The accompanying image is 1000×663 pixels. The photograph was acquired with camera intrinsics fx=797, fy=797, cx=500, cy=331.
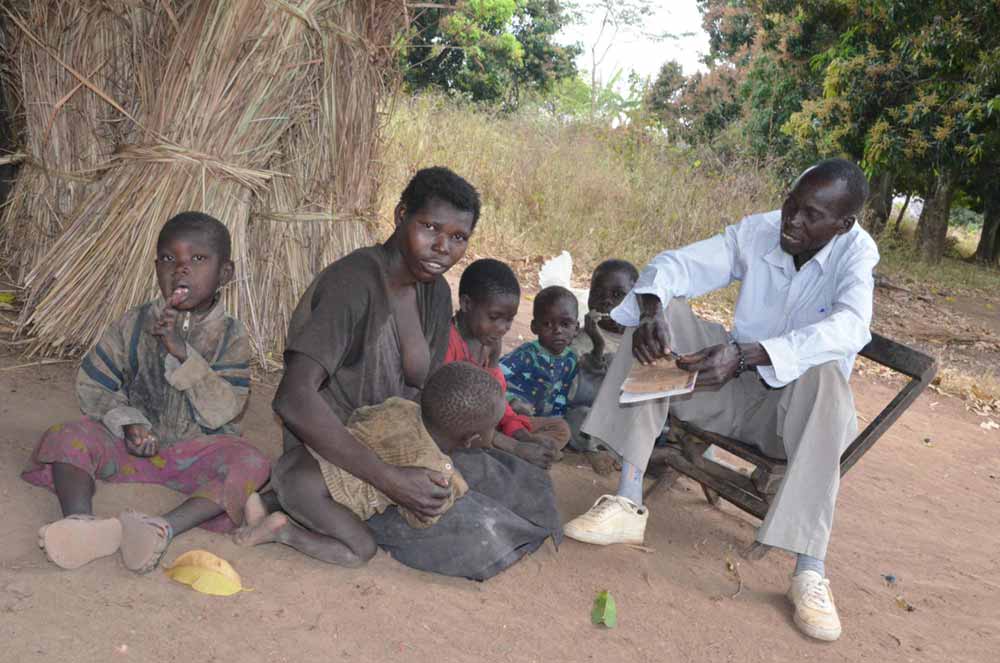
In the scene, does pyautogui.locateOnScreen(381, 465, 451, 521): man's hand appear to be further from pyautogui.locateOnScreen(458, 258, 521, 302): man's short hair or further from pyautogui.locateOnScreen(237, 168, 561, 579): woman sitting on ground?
pyautogui.locateOnScreen(458, 258, 521, 302): man's short hair

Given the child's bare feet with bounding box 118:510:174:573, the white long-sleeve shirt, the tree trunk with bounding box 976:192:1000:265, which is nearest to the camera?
the child's bare feet with bounding box 118:510:174:573

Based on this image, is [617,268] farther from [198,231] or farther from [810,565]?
[198,231]

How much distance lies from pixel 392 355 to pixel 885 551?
191 centimetres

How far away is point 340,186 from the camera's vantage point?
3404 millimetres

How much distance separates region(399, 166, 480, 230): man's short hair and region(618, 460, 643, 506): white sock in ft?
3.21

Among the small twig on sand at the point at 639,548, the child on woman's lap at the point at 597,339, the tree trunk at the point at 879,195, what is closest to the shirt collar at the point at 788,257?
the child on woman's lap at the point at 597,339

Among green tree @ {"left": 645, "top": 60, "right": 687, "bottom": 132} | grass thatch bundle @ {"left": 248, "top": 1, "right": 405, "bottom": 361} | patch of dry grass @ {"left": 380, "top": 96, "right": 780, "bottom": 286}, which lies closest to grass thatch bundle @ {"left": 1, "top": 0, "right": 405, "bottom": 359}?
grass thatch bundle @ {"left": 248, "top": 1, "right": 405, "bottom": 361}

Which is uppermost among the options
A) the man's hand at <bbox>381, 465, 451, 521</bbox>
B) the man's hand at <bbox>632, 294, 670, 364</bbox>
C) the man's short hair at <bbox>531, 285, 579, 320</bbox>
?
the man's hand at <bbox>632, 294, 670, 364</bbox>

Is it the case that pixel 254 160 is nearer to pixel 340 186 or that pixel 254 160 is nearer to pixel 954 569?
pixel 340 186

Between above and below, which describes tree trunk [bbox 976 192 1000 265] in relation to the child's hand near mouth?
above

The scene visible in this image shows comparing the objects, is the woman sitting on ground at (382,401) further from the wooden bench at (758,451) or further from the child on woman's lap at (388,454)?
the wooden bench at (758,451)

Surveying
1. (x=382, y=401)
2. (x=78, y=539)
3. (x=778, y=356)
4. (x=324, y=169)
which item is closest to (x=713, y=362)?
(x=778, y=356)

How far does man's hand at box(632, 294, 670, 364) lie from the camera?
2.48 m

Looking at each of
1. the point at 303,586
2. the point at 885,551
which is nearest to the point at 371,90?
the point at 303,586
